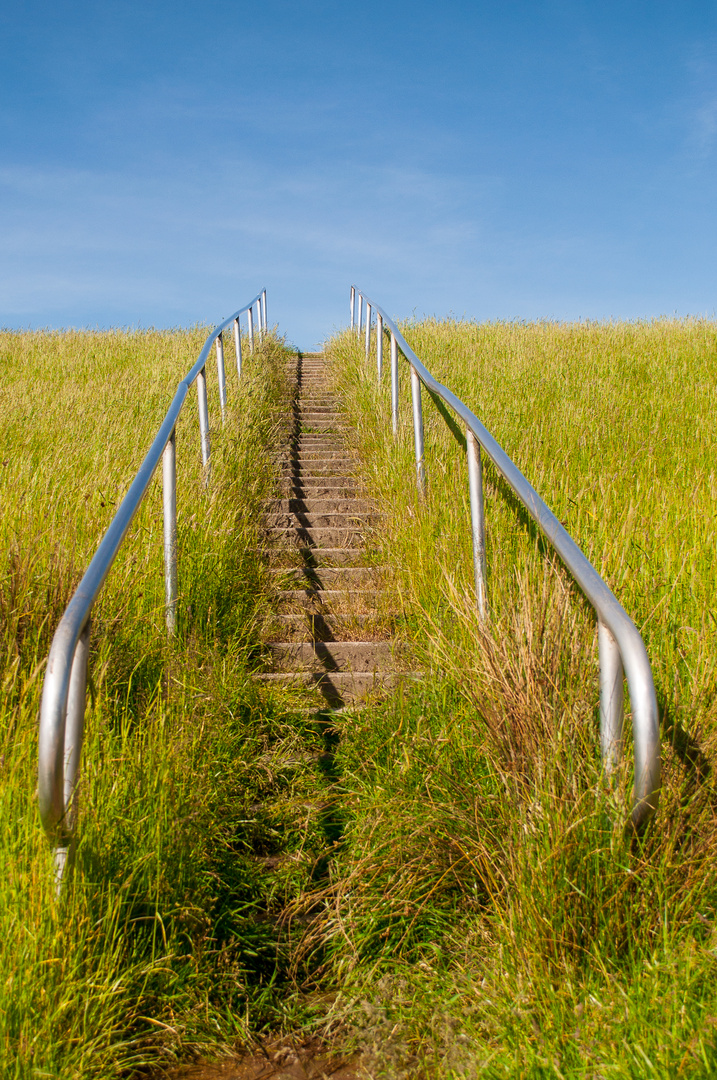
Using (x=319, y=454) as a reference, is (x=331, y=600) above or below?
below

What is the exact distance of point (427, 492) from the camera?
5.02 m

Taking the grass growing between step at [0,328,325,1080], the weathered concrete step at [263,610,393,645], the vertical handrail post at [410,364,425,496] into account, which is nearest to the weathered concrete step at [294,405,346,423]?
the vertical handrail post at [410,364,425,496]

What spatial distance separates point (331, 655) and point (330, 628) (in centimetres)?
34

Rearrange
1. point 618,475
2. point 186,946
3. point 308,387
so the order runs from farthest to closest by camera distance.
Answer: point 308,387 → point 618,475 → point 186,946

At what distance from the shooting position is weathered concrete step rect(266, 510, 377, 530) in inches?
238

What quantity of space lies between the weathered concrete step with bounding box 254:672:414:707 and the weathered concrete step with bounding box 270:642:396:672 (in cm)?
10

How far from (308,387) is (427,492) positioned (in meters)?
6.90

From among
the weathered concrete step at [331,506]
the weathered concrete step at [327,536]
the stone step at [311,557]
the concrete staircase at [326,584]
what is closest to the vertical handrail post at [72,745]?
the concrete staircase at [326,584]

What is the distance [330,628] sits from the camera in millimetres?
4664

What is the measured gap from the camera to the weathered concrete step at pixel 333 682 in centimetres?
383

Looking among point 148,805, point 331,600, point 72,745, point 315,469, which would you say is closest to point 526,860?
point 148,805

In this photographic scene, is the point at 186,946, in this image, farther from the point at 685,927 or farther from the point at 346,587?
the point at 346,587

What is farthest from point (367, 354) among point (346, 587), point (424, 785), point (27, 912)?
point (27, 912)

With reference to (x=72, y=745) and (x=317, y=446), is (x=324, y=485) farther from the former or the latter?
(x=72, y=745)
